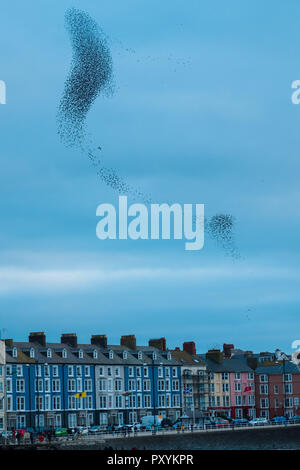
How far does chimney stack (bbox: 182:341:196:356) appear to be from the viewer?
6526 inches

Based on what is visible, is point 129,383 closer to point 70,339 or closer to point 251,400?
point 70,339

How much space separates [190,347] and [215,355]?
389 cm

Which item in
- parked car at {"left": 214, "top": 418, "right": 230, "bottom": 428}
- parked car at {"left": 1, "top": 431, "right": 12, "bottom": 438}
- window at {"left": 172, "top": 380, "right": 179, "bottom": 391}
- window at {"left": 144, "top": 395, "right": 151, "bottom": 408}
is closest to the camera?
parked car at {"left": 1, "top": 431, "right": 12, "bottom": 438}

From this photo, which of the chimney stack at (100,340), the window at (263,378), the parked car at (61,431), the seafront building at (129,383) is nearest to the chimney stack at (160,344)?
the seafront building at (129,383)

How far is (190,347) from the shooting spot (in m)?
166

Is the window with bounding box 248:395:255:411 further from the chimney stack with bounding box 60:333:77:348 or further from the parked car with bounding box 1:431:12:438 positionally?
the parked car with bounding box 1:431:12:438

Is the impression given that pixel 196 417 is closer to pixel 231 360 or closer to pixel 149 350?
pixel 149 350

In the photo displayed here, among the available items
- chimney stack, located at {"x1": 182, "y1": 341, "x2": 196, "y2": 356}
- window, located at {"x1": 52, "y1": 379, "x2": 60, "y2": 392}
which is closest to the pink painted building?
chimney stack, located at {"x1": 182, "y1": 341, "x2": 196, "y2": 356}

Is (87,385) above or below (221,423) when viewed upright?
above

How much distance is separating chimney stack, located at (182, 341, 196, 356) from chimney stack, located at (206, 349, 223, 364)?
2.45m

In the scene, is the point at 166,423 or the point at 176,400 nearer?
the point at 166,423

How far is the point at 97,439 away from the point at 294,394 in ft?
213

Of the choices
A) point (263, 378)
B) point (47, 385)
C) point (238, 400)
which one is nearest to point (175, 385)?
point (238, 400)
